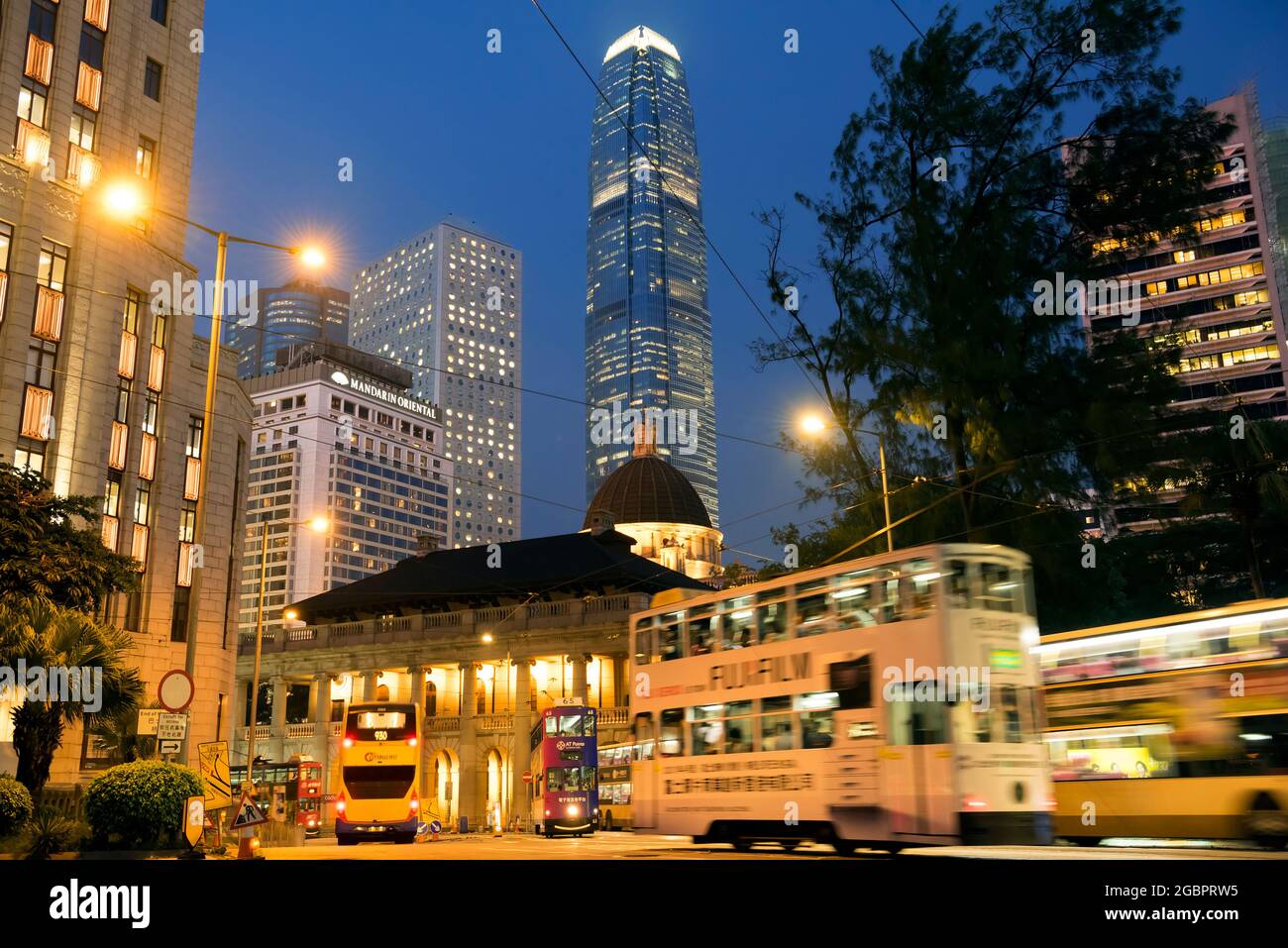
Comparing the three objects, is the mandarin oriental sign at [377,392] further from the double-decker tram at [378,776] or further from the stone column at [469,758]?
the double-decker tram at [378,776]

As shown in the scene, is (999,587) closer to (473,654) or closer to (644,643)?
(644,643)

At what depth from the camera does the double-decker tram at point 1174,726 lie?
824 inches

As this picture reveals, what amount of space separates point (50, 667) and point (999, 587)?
2079 centimetres

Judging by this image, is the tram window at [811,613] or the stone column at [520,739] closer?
the tram window at [811,613]

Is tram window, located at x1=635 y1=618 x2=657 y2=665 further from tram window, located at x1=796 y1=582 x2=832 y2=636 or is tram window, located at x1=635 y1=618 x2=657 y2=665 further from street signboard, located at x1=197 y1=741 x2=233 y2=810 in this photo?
street signboard, located at x1=197 y1=741 x2=233 y2=810

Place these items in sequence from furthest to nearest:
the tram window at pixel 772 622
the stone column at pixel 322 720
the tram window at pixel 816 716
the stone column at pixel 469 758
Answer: the stone column at pixel 322 720, the stone column at pixel 469 758, the tram window at pixel 772 622, the tram window at pixel 816 716

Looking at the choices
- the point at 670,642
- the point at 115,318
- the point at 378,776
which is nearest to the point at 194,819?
the point at 670,642

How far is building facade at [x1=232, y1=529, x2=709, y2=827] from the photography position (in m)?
69.5

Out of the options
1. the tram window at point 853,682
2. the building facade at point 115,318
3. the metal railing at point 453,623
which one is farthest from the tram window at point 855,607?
the metal railing at point 453,623

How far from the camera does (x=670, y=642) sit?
25.7 meters

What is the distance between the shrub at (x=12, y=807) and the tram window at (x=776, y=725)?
592 inches

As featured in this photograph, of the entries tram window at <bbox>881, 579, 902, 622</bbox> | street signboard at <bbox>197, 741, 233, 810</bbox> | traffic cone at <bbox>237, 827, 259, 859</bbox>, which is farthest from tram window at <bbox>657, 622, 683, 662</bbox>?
street signboard at <bbox>197, 741, 233, 810</bbox>

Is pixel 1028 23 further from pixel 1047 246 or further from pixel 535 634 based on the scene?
pixel 535 634

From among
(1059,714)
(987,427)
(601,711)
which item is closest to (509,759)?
(601,711)
